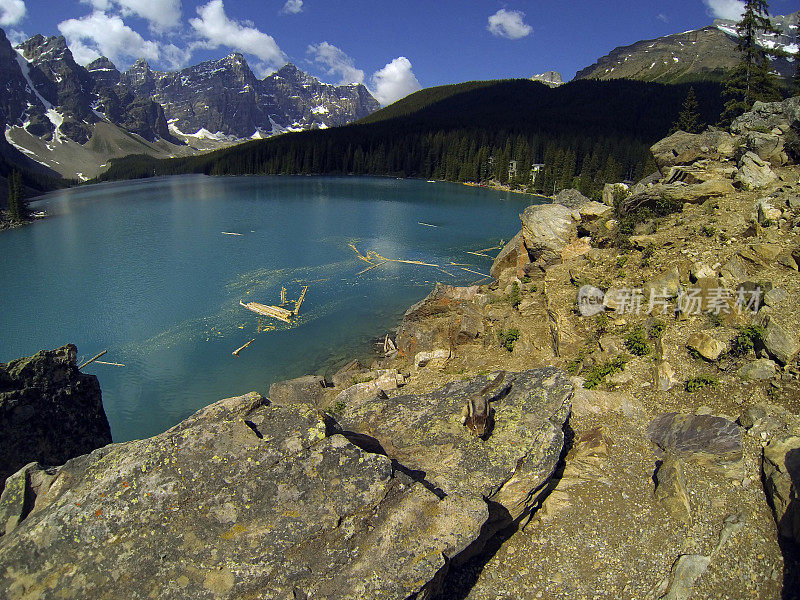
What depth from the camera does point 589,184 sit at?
82.8 metres

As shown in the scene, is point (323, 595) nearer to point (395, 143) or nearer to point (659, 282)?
point (659, 282)

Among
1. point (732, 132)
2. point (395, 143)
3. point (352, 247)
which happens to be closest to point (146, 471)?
point (732, 132)

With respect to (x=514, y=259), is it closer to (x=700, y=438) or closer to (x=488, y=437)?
(x=700, y=438)

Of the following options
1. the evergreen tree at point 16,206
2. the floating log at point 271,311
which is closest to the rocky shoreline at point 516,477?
the floating log at point 271,311

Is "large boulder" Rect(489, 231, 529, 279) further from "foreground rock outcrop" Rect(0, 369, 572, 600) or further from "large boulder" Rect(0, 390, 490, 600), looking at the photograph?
"large boulder" Rect(0, 390, 490, 600)

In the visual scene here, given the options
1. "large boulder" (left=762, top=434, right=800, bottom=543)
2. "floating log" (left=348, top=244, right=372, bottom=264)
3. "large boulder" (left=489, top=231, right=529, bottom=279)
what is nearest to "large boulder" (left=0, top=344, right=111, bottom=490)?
"large boulder" (left=762, top=434, right=800, bottom=543)

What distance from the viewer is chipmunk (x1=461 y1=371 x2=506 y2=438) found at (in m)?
8.30

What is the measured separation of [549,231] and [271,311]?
1721 centimetres

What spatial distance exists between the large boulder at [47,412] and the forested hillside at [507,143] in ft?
330

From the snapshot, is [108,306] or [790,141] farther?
[108,306]

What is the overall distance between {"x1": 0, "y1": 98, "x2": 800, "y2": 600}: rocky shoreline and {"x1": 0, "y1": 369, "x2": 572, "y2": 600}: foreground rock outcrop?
0.08 feet

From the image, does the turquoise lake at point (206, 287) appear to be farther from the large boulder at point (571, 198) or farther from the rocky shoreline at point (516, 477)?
the large boulder at point (571, 198)

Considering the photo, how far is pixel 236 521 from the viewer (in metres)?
5.67

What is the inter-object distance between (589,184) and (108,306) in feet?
264
